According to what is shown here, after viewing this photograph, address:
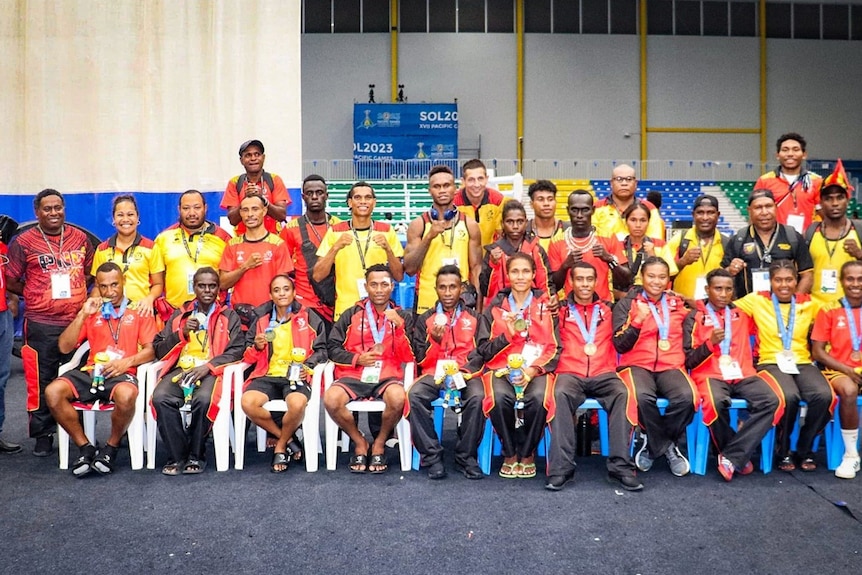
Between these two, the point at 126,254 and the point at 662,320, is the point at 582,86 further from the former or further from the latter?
the point at 126,254

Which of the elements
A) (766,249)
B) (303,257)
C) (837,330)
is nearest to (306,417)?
(303,257)

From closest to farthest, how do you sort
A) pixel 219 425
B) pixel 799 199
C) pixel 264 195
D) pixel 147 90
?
pixel 219 425, pixel 799 199, pixel 264 195, pixel 147 90

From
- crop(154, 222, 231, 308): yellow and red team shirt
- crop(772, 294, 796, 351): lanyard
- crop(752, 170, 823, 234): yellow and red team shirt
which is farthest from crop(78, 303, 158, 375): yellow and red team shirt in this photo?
crop(752, 170, 823, 234): yellow and red team shirt

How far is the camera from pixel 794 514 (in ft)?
12.8

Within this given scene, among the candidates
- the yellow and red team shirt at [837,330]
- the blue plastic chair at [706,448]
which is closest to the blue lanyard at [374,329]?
the blue plastic chair at [706,448]

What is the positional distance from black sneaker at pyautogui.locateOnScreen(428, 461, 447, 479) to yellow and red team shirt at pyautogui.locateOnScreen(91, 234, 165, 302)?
8.03ft

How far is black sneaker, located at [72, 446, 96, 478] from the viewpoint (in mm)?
4628

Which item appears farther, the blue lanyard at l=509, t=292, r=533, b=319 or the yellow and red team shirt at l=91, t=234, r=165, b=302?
the yellow and red team shirt at l=91, t=234, r=165, b=302

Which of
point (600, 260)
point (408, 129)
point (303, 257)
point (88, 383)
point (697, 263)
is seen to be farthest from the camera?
point (408, 129)

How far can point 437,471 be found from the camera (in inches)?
178

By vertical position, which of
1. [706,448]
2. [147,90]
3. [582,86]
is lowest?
[706,448]

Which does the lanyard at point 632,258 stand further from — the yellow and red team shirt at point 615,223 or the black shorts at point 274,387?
the black shorts at point 274,387

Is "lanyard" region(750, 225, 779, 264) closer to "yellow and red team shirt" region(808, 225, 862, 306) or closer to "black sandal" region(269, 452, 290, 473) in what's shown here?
"yellow and red team shirt" region(808, 225, 862, 306)

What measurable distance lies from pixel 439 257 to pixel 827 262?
2.71 metres
